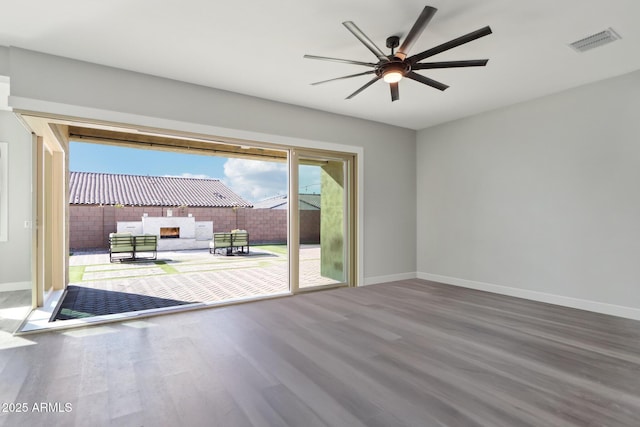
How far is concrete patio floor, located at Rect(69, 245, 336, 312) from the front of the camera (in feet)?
16.2

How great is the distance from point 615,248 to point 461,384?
304cm

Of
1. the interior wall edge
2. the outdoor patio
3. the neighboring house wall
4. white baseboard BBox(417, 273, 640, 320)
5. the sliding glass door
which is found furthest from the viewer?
the neighboring house wall

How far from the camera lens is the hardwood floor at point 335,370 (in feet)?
6.08

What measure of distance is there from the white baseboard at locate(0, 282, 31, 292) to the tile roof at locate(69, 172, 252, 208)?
6.81m

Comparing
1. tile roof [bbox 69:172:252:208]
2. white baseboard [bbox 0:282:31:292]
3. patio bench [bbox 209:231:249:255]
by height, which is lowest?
white baseboard [bbox 0:282:31:292]

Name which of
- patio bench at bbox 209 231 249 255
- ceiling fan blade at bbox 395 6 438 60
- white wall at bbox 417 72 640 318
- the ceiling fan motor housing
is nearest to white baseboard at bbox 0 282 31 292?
patio bench at bbox 209 231 249 255

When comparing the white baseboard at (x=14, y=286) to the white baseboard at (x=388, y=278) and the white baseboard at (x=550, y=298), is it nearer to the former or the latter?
the white baseboard at (x=388, y=278)

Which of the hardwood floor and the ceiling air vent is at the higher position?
the ceiling air vent

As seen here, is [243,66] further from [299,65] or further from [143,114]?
[143,114]

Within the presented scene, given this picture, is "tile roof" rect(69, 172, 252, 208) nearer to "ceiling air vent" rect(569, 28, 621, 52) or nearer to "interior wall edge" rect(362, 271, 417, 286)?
"interior wall edge" rect(362, 271, 417, 286)

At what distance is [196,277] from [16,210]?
2.93m

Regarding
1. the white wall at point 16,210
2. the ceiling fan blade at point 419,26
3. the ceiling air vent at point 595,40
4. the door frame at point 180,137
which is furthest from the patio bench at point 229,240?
the ceiling air vent at point 595,40

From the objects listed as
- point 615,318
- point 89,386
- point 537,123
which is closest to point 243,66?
point 89,386

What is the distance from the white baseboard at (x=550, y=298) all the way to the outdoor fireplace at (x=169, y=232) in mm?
9145
